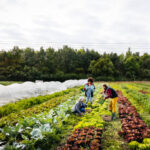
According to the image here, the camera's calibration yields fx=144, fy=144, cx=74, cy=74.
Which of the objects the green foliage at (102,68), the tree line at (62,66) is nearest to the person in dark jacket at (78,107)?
the tree line at (62,66)

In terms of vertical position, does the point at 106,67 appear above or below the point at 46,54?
below

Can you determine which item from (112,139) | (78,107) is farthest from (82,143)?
(78,107)

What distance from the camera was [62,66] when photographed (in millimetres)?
50906

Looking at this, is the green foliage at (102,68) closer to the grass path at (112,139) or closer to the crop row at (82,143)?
the grass path at (112,139)

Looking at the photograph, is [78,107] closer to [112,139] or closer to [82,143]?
[112,139]

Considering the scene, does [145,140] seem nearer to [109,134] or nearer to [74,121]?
[109,134]

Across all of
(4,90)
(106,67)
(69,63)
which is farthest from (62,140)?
(69,63)

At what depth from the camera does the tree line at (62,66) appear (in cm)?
3997

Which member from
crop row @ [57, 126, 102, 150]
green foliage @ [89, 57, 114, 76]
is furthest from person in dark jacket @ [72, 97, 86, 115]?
green foliage @ [89, 57, 114, 76]

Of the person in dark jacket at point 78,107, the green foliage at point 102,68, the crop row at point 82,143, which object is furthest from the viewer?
the green foliage at point 102,68

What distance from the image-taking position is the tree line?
40.0 meters

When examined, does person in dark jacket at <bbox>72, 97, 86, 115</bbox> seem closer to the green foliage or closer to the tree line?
the tree line

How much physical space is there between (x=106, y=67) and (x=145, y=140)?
139 feet

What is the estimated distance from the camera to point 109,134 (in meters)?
4.70
